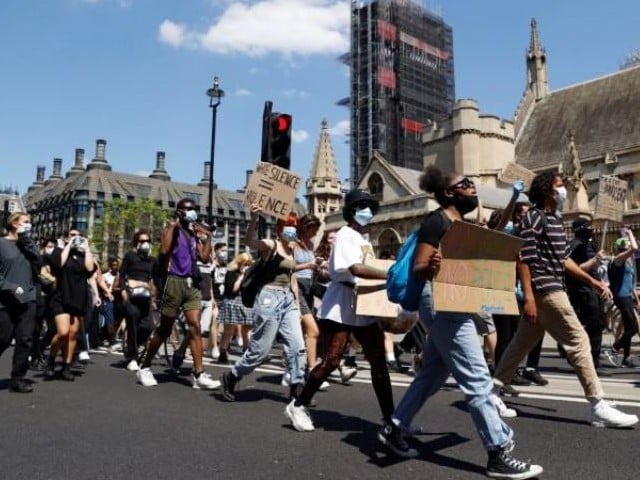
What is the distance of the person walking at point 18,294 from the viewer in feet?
19.6

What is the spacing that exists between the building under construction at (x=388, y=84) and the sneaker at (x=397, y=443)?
5762cm

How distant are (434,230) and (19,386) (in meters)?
4.97

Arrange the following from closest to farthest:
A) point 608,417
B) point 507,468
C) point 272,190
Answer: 1. point 507,468
2. point 608,417
3. point 272,190

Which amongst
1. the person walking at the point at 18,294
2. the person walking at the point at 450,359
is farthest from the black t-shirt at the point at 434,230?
the person walking at the point at 18,294

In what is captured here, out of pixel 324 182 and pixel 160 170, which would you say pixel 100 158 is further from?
pixel 324 182

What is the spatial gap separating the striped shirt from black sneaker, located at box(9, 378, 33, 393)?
5.11 metres

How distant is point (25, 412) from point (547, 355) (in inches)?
358

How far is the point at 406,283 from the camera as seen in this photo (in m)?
3.44

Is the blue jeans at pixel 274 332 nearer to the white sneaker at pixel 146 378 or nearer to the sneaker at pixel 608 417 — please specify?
the white sneaker at pixel 146 378

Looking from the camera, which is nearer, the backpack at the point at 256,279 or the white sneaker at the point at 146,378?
the backpack at the point at 256,279

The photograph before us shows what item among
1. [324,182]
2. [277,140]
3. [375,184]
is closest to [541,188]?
[277,140]

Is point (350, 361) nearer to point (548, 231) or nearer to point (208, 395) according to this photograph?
point (208, 395)

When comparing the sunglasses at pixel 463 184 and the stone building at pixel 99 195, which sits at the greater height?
the stone building at pixel 99 195

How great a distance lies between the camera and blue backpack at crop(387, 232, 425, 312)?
11.3 ft
